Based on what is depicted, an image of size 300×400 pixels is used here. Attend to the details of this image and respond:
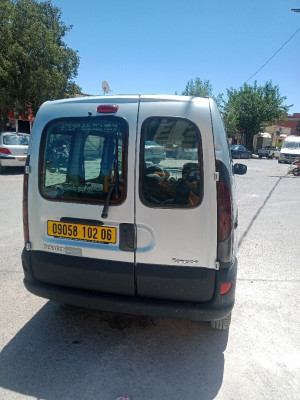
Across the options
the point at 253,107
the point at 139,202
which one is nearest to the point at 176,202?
the point at 139,202

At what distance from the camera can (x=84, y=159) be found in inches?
104

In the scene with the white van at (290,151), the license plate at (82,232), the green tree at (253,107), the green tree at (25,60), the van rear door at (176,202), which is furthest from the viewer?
the green tree at (253,107)

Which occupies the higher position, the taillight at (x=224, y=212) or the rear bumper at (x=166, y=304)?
the taillight at (x=224, y=212)

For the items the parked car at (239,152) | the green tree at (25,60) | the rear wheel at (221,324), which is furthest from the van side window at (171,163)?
the parked car at (239,152)

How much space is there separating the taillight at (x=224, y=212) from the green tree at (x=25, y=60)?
1693 cm

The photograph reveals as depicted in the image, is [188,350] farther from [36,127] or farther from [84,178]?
[36,127]

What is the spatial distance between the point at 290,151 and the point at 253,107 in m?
12.6

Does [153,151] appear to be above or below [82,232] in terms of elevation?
above

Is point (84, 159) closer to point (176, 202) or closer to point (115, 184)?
point (115, 184)

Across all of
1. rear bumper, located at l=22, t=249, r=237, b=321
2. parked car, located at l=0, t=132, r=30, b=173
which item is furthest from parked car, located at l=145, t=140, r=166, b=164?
parked car, located at l=0, t=132, r=30, b=173

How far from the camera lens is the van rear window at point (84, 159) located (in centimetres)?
246

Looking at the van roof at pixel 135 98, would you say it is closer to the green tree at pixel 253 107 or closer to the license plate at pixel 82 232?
the license plate at pixel 82 232

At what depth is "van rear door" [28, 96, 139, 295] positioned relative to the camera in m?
2.46

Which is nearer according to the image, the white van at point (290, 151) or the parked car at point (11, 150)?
the parked car at point (11, 150)
